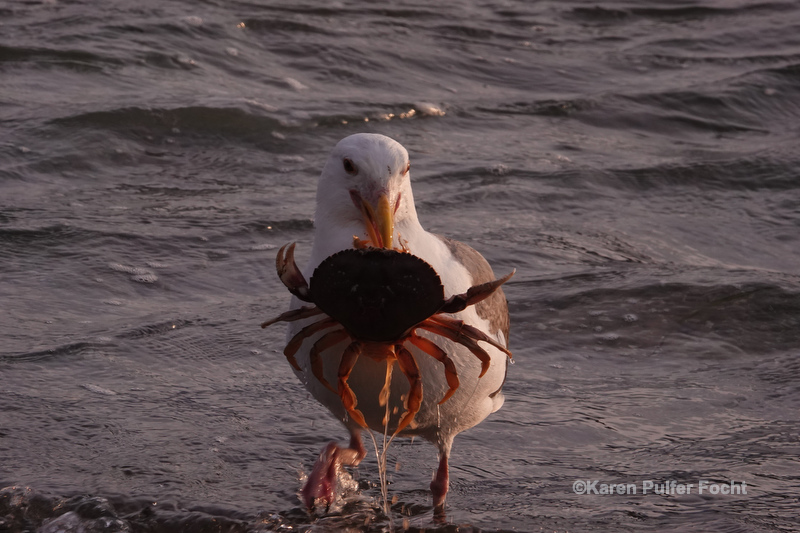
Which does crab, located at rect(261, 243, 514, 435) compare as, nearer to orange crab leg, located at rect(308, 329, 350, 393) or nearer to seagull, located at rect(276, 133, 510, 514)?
orange crab leg, located at rect(308, 329, 350, 393)

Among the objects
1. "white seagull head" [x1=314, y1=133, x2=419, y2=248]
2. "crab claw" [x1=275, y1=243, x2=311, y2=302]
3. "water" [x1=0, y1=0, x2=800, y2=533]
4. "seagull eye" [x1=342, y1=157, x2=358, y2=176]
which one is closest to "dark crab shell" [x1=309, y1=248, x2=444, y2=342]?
"crab claw" [x1=275, y1=243, x2=311, y2=302]

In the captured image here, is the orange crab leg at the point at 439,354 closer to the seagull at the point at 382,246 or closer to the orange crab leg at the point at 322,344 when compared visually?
the seagull at the point at 382,246

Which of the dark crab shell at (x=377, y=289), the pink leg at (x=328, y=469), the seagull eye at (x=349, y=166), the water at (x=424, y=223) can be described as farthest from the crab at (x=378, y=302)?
the water at (x=424, y=223)

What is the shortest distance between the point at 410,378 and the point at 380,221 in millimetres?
583

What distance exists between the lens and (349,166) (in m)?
3.93

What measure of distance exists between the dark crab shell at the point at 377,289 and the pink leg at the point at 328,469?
1.50 meters

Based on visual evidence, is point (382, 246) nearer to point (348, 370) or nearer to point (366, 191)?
point (366, 191)

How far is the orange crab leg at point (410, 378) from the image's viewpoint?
349 centimetres

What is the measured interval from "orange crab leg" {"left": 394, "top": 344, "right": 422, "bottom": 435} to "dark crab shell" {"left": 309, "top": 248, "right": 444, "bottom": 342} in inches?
11.1

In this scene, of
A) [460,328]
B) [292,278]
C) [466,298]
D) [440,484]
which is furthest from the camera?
[440,484]

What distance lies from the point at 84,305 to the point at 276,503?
2431 millimetres

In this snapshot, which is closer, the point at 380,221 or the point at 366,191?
the point at 380,221

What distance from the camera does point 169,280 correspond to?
6758mm

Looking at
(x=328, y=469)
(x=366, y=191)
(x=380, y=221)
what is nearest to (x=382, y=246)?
(x=380, y=221)
